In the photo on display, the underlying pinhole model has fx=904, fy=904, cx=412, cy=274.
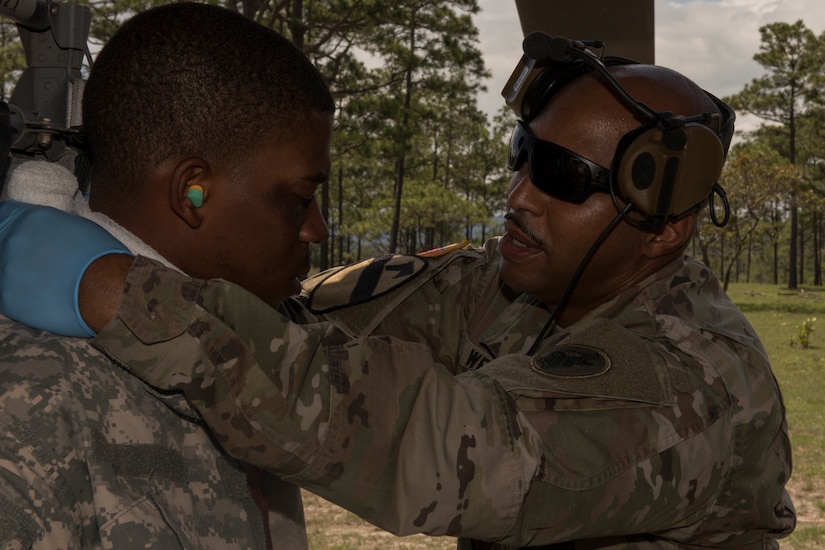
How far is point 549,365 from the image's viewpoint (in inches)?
66.7

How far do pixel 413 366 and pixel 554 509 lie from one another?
1.16 ft

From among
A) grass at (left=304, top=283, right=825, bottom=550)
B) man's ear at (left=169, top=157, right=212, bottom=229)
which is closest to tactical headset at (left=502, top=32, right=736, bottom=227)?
man's ear at (left=169, top=157, right=212, bottom=229)

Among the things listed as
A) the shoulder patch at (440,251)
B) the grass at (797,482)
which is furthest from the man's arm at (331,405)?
the grass at (797,482)

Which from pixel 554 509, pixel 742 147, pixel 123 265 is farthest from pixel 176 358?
pixel 742 147

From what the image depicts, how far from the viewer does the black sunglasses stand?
225 cm

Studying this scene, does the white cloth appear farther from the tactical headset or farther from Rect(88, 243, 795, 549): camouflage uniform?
the tactical headset

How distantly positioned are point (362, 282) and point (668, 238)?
841 millimetres

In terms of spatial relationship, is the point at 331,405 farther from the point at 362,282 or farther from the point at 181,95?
the point at 362,282

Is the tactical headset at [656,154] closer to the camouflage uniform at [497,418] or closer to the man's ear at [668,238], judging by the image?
the man's ear at [668,238]

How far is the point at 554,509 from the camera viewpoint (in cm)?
158

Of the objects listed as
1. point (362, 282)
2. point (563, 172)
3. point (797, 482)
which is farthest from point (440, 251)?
point (797, 482)

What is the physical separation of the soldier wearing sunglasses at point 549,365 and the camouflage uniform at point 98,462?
0.40 ft

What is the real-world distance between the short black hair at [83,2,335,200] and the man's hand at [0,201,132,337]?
29 centimetres

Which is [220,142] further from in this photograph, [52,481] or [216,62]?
[52,481]
